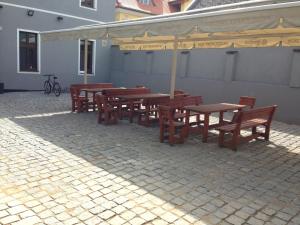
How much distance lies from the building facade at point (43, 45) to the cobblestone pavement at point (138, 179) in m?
6.83

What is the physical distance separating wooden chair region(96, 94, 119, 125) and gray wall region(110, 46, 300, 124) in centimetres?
537

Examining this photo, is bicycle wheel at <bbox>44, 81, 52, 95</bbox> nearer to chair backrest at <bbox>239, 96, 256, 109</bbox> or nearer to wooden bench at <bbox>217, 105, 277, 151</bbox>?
chair backrest at <bbox>239, 96, 256, 109</bbox>

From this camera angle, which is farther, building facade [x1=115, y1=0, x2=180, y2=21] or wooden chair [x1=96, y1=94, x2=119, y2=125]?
building facade [x1=115, y1=0, x2=180, y2=21]

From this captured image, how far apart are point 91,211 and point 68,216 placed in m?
0.26

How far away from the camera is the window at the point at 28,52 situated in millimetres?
14211

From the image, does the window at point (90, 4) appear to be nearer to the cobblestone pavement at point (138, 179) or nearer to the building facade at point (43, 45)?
the building facade at point (43, 45)

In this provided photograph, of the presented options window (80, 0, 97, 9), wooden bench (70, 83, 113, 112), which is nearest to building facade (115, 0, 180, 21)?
window (80, 0, 97, 9)

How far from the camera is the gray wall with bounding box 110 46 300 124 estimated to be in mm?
9953

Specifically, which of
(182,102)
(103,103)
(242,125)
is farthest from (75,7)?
(242,125)

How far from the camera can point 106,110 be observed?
7.91 meters

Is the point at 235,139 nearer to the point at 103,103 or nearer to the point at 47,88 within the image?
the point at 103,103

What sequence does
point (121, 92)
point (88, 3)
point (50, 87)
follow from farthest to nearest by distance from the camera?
point (88, 3) < point (50, 87) < point (121, 92)

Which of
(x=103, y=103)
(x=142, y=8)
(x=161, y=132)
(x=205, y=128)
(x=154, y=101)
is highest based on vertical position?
(x=142, y=8)

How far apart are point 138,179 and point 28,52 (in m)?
12.4
